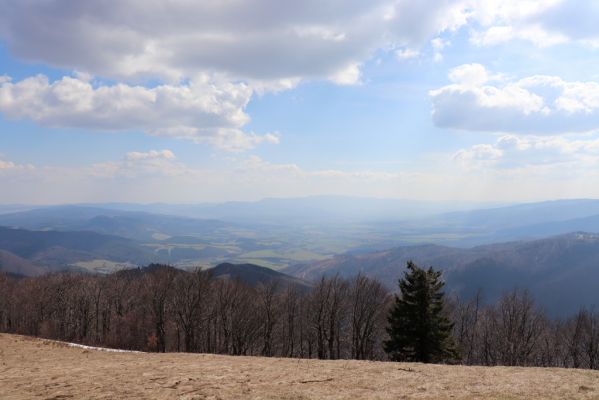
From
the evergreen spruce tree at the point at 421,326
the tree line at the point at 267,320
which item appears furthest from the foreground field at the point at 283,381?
the tree line at the point at 267,320

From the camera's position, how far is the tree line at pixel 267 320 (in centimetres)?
5806

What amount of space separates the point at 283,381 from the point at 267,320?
137 ft

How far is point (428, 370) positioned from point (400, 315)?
50.2 feet

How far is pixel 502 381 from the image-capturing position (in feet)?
61.5

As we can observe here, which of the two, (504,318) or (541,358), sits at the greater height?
(504,318)

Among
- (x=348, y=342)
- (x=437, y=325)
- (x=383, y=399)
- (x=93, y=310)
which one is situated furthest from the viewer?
(x=93, y=310)

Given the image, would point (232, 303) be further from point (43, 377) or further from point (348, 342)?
point (43, 377)

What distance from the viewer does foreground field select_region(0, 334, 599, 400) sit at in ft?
54.0

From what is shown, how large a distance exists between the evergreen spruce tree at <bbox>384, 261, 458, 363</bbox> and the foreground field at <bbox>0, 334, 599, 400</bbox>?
40.6ft

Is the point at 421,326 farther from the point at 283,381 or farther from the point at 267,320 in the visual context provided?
the point at 267,320

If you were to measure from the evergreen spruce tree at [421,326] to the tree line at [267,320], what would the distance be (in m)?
11.1

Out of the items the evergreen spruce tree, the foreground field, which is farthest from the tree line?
the foreground field

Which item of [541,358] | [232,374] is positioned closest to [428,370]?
[232,374]

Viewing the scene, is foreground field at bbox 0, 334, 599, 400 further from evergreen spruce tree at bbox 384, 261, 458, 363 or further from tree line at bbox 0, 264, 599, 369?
tree line at bbox 0, 264, 599, 369
